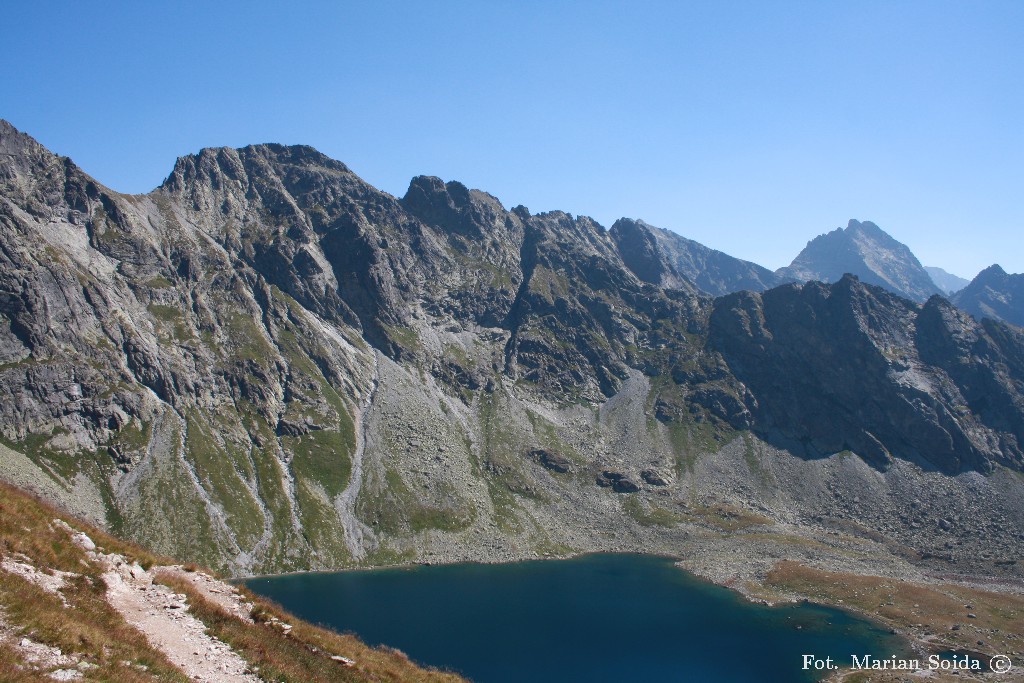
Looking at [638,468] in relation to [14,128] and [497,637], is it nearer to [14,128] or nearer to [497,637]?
[497,637]

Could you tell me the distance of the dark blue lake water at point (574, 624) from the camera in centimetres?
7700

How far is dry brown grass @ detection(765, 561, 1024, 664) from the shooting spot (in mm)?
93438

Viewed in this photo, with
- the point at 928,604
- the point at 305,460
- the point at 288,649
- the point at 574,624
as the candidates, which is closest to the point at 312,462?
the point at 305,460

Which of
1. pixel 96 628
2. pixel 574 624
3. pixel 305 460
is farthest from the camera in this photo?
pixel 305 460

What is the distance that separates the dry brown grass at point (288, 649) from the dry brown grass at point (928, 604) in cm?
10061

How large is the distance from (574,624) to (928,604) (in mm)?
69924

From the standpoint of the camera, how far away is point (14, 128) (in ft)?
590

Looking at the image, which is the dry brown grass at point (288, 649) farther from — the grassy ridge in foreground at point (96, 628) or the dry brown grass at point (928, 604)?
the dry brown grass at point (928, 604)

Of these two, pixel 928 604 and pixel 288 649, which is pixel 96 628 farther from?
pixel 928 604

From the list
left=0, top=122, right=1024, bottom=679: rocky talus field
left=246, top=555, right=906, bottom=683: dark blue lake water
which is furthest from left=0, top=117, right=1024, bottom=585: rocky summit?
left=246, top=555, right=906, bottom=683: dark blue lake water

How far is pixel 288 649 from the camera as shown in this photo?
2570 cm

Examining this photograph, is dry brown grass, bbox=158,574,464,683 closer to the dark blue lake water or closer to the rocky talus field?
the dark blue lake water

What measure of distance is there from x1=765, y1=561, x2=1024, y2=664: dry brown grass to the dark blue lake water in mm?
7696

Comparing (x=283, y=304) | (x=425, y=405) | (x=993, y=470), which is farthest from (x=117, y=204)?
(x=993, y=470)
